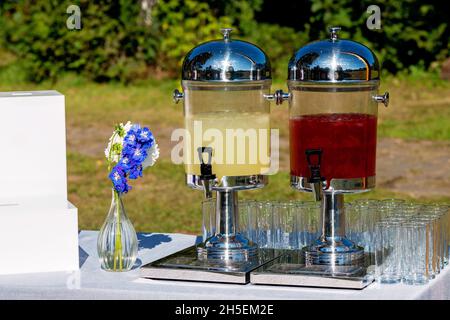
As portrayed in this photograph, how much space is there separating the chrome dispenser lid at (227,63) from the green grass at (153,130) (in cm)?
341

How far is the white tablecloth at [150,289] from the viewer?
286 centimetres

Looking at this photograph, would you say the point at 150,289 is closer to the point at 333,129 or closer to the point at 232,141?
the point at 232,141

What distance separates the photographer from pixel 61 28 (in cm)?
1125

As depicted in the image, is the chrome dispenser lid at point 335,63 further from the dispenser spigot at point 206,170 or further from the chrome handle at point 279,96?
the dispenser spigot at point 206,170

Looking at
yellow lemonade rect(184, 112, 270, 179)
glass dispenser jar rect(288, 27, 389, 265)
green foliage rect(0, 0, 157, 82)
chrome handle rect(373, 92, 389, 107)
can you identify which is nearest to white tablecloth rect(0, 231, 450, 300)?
glass dispenser jar rect(288, 27, 389, 265)

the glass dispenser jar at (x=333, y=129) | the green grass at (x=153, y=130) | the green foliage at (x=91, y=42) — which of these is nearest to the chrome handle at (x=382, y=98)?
the glass dispenser jar at (x=333, y=129)

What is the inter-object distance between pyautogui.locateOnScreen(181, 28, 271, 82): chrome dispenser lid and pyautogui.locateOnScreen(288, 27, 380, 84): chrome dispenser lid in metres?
0.11

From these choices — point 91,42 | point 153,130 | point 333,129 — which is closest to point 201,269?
point 333,129

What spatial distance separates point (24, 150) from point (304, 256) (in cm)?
96

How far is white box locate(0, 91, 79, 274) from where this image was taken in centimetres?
315

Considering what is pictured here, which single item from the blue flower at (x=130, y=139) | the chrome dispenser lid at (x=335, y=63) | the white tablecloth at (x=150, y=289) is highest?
the chrome dispenser lid at (x=335, y=63)

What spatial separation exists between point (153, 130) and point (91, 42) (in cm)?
260

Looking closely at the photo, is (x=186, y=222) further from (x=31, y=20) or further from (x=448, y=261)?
(x=31, y=20)

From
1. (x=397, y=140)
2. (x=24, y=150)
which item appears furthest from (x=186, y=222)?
(x=24, y=150)
